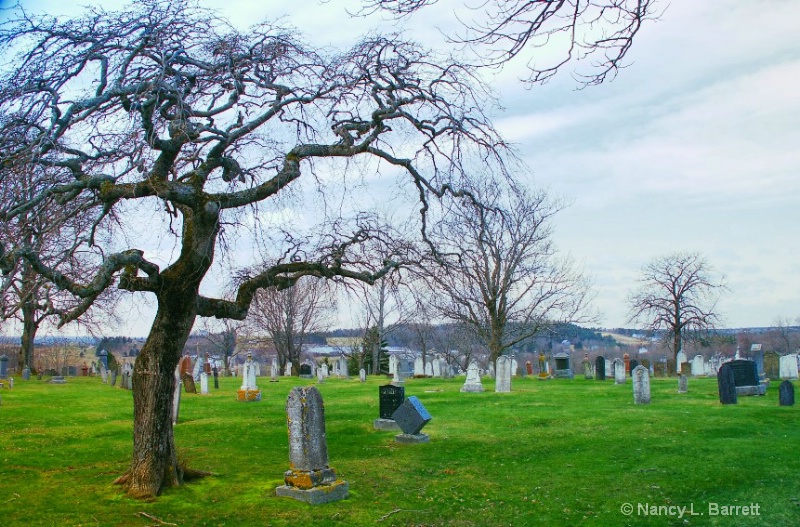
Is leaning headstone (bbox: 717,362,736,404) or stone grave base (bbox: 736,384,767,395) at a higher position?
leaning headstone (bbox: 717,362,736,404)

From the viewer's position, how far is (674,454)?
1119 centimetres

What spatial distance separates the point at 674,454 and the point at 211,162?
361 inches

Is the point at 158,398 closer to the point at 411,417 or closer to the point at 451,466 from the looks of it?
the point at 451,466

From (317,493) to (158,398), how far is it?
2538 millimetres

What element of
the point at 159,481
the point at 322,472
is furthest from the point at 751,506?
the point at 159,481

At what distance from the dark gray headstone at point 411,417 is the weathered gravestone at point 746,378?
12.8m

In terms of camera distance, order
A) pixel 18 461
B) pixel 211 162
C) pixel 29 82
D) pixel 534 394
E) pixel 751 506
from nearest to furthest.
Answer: pixel 29 82, pixel 751 506, pixel 211 162, pixel 18 461, pixel 534 394

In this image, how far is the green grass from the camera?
797cm

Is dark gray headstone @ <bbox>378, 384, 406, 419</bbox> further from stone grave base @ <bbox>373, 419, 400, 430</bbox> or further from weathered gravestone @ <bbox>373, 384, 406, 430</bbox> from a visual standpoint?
stone grave base @ <bbox>373, 419, 400, 430</bbox>

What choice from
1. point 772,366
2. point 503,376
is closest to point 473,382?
point 503,376

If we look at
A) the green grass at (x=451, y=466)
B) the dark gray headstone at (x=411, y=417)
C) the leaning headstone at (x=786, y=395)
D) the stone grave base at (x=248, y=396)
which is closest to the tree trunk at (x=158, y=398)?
the green grass at (x=451, y=466)

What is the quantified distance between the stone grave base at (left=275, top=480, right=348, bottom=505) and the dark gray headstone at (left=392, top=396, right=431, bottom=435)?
4.26 meters

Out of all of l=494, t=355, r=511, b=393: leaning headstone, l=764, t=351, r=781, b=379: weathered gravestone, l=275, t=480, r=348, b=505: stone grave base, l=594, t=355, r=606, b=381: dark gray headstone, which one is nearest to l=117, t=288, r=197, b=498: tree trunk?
l=275, t=480, r=348, b=505: stone grave base

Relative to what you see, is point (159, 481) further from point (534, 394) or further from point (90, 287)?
→ point (534, 394)
